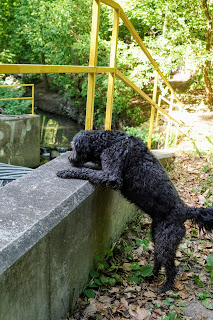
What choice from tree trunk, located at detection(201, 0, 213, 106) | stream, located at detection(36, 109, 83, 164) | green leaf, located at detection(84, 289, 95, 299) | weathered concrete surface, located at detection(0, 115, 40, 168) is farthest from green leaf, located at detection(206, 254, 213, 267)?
tree trunk, located at detection(201, 0, 213, 106)

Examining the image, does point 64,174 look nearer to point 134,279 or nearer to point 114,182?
point 114,182

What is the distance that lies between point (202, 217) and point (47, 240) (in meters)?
1.49

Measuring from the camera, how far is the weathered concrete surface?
10.1 metres

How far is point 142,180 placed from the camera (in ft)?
8.52

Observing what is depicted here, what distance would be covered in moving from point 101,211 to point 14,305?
1350 millimetres

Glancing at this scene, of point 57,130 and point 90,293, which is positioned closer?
point 90,293

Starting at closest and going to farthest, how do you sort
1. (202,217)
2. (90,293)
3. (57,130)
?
(90,293)
(202,217)
(57,130)

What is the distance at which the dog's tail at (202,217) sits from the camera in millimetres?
2703

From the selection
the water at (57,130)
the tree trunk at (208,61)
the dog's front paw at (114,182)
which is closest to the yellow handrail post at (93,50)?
the dog's front paw at (114,182)

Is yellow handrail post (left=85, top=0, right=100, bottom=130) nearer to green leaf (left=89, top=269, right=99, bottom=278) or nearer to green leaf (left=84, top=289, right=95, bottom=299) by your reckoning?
green leaf (left=89, top=269, right=99, bottom=278)

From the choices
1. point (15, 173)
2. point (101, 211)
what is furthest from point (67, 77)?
point (101, 211)

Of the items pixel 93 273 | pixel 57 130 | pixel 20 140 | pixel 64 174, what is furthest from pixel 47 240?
pixel 57 130

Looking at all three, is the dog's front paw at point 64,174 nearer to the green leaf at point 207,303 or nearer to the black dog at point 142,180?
the black dog at point 142,180

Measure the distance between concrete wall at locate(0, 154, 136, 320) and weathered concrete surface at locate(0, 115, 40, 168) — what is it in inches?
304
